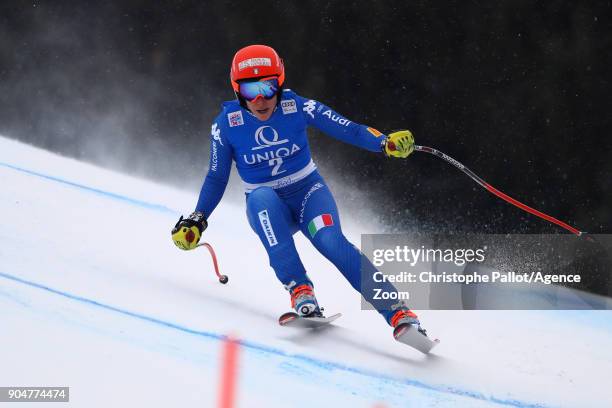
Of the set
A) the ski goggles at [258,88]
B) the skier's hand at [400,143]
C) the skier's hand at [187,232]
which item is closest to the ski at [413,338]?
the skier's hand at [400,143]

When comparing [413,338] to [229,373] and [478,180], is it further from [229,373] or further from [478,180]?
[478,180]

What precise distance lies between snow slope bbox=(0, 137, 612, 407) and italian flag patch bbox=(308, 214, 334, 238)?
0.51 metres

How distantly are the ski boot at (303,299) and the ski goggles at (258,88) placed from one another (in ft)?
3.07

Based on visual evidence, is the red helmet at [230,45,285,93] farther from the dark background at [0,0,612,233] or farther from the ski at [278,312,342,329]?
the dark background at [0,0,612,233]

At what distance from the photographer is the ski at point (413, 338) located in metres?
3.69

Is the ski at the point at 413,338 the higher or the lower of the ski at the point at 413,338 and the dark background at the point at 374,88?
the lower

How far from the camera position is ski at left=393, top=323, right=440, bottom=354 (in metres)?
3.69

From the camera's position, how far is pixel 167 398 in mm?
3182

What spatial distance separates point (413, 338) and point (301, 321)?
584 mm

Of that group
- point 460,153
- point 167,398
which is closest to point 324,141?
point 460,153

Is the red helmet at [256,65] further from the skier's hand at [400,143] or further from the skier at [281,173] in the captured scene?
the skier's hand at [400,143]

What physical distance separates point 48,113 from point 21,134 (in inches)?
11.9

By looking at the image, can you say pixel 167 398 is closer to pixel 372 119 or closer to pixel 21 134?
pixel 372 119

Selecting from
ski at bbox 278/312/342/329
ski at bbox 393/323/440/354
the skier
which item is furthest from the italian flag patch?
ski at bbox 393/323/440/354
